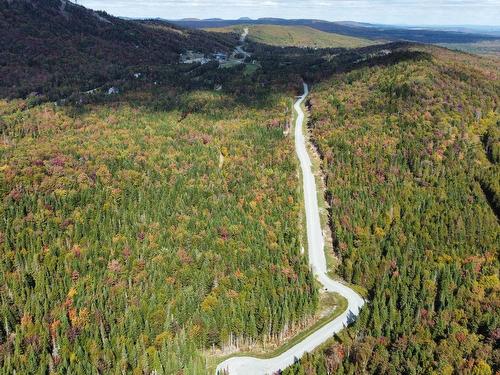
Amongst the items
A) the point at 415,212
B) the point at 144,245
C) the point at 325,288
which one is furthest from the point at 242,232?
the point at 415,212

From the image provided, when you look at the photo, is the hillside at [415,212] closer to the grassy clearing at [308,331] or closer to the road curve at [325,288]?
the road curve at [325,288]

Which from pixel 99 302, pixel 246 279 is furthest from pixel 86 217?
pixel 246 279

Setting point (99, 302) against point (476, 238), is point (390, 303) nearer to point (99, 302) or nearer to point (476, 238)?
point (476, 238)

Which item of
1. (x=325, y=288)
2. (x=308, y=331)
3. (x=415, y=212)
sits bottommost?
(x=308, y=331)

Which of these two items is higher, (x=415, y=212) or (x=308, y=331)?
(x=415, y=212)

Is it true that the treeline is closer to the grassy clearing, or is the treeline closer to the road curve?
the grassy clearing

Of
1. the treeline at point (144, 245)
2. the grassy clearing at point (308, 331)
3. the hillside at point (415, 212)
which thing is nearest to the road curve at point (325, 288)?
the grassy clearing at point (308, 331)

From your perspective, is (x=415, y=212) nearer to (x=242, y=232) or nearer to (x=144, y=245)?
(x=242, y=232)
